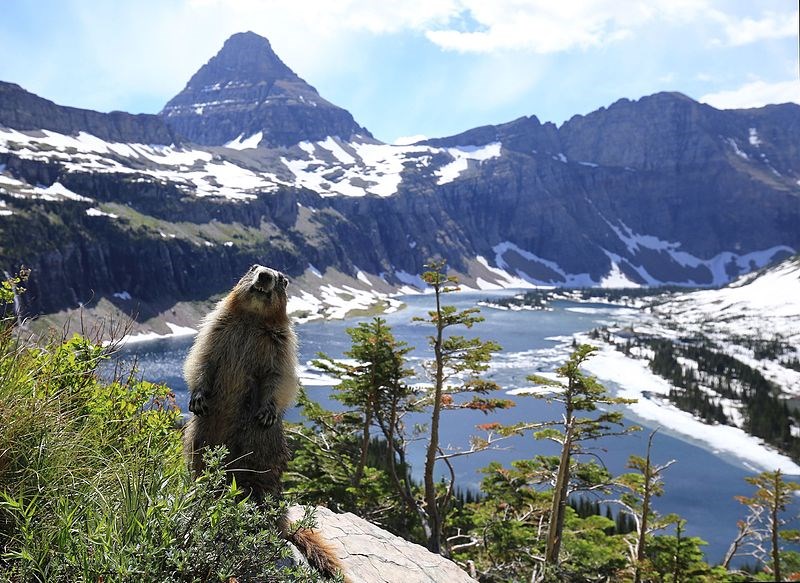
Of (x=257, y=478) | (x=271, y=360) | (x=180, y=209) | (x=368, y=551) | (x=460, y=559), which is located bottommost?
(x=460, y=559)

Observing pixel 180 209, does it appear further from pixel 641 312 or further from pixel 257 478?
pixel 257 478

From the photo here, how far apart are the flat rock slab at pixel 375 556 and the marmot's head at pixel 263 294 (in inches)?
83.5

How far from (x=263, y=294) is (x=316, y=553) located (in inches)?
97.4

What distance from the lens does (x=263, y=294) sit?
507 cm

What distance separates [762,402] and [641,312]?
117m

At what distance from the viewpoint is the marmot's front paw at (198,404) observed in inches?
187

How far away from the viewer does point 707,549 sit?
132ft

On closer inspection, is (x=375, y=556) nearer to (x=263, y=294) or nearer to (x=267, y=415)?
(x=267, y=415)

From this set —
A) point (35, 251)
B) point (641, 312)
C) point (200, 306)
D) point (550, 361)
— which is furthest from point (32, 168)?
point (641, 312)

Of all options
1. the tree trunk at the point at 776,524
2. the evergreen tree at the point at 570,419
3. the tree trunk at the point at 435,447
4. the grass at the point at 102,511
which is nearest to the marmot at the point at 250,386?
the grass at the point at 102,511

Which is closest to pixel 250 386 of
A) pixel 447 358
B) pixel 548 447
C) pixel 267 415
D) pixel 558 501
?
pixel 267 415

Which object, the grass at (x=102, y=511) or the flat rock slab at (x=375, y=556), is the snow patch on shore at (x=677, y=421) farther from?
the grass at (x=102, y=511)

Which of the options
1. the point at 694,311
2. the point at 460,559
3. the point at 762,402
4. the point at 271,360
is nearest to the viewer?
the point at 271,360

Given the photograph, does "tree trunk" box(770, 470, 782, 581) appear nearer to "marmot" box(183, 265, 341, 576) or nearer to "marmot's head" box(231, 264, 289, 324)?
"marmot" box(183, 265, 341, 576)
